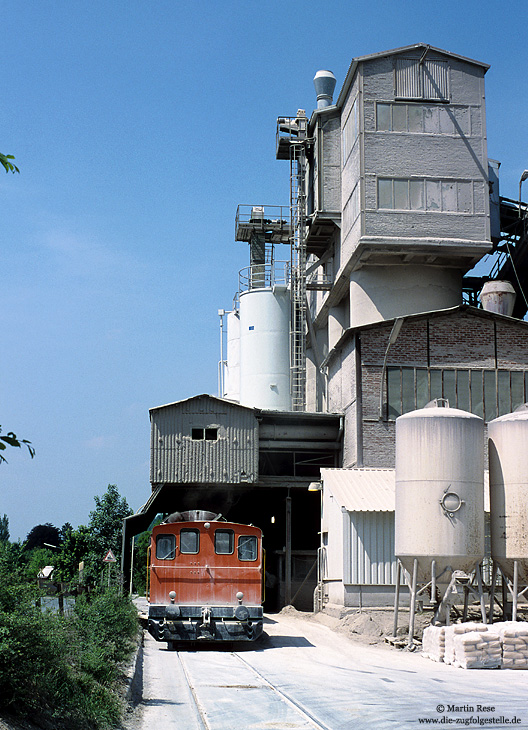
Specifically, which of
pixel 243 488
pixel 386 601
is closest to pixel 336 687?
pixel 386 601

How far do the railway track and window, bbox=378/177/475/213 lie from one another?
79.0 feet

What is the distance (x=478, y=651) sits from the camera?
714 inches

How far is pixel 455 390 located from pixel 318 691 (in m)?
21.7

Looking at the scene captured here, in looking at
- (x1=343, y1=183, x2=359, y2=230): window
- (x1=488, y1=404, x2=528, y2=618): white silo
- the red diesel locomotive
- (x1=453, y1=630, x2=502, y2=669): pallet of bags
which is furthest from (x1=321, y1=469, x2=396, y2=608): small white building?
(x1=343, y1=183, x2=359, y2=230): window

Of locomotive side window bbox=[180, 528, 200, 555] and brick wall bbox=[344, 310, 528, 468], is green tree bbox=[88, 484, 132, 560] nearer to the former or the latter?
brick wall bbox=[344, 310, 528, 468]

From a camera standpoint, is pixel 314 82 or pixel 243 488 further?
pixel 314 82

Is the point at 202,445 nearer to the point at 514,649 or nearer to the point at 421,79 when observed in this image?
the point at 421,79

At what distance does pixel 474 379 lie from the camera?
112 ft

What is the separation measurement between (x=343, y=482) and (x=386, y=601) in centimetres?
436

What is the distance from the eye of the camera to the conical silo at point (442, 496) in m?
21.3

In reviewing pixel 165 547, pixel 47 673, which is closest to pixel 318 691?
pixel 47 673

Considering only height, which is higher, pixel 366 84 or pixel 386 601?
pixel 366 84

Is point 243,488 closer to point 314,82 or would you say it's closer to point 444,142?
point 444,142

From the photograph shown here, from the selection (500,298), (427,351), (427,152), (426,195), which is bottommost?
(427,351)
